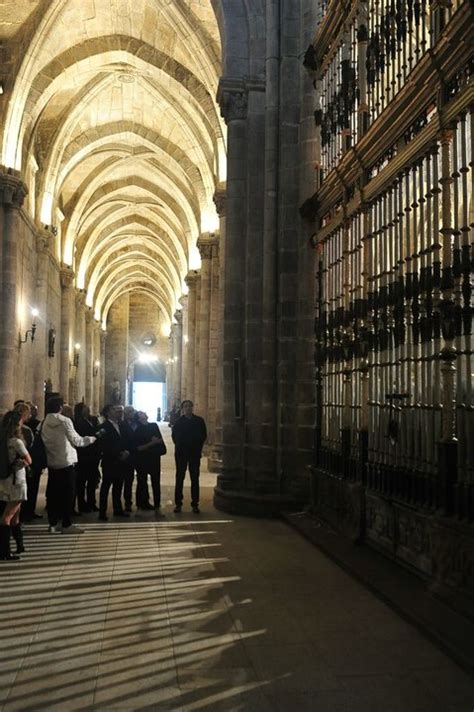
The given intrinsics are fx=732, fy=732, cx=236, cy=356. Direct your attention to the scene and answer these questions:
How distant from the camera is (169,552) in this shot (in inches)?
284

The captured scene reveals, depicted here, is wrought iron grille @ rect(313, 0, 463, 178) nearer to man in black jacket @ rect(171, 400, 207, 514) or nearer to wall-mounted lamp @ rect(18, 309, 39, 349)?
man in black jacket @ rect(171, 400, 207, 514)

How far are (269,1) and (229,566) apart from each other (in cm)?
784

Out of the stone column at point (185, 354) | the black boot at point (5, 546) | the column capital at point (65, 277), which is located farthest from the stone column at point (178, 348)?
the black boot at point (5, 546)

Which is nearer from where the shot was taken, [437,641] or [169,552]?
[437,641]

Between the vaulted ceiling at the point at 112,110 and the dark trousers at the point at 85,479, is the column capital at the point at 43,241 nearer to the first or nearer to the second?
the vaulted ceiling at the point at 112,110

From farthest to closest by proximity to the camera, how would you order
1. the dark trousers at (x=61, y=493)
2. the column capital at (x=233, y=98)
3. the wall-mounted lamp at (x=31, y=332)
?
1. the wall-mounted lamp at (x=31, y=332)
2. the column capital at (x=233, y=98)
3. the dark trousers at (x=61, y=493)

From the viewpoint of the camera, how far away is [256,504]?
31.3 ft

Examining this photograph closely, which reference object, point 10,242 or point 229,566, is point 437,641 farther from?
point 10,242

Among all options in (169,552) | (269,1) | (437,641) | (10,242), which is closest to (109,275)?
(10,242)

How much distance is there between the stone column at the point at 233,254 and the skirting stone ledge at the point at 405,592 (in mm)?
2657

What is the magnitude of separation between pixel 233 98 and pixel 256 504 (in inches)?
228

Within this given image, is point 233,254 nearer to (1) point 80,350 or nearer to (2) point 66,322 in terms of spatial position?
(2) point 66,322

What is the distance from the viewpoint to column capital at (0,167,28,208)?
17.2 m

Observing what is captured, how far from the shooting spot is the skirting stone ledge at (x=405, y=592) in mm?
4305
